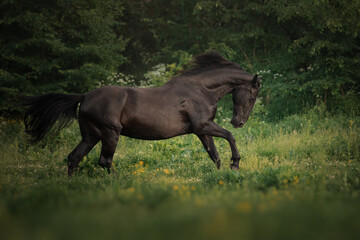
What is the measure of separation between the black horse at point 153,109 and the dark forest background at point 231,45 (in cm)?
657

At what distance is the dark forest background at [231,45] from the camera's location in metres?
12.0

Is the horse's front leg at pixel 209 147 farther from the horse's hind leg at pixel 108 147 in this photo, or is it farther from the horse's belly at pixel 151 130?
the horse's hind leg at pixel 108 147

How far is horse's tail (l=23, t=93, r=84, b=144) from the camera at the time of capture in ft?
19.1

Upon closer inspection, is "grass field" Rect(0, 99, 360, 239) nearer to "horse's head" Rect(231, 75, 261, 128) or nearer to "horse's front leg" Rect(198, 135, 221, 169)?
"horse's front leg" Rect(198, 135, 221, 169)

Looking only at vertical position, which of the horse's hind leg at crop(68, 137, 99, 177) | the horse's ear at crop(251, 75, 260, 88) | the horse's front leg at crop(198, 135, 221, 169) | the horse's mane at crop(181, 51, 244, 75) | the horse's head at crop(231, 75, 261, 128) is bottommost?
the horse's hind leg at crop(68, 137, 99, 177)

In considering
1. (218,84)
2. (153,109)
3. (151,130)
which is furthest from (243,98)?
(151,130)

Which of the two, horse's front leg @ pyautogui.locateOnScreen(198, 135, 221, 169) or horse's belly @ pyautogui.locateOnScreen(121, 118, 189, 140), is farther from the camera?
→ horse's front leg @ pyautogui.locateOnScreen(198, 135, 221, 169)

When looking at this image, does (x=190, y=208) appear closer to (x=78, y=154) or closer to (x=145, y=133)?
(x=145, y=133)

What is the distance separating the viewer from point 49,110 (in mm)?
5875

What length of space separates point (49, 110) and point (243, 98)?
369 cm

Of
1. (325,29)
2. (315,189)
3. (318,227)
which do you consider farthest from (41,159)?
(325,29)

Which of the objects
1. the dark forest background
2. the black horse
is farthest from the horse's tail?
the dark forest background

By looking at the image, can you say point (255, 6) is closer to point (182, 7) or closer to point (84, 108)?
point (182, 7)

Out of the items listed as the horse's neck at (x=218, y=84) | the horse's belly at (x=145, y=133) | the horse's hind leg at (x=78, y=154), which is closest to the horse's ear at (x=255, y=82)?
the horse's neck at (x=218, y=84)
